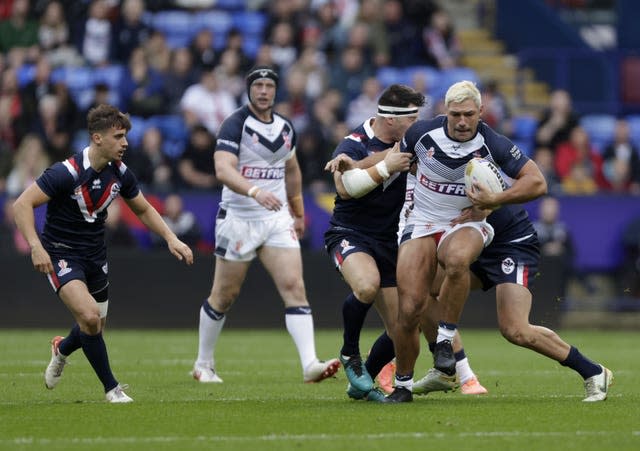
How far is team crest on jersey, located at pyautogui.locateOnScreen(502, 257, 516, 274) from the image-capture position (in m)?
10.1

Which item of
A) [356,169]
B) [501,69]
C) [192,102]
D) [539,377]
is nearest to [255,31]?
[192,102]

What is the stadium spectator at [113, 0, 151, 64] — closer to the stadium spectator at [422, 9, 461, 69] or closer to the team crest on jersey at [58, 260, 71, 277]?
the stadium spectator at [422, 9, 461, 69]

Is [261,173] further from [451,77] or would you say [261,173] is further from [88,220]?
[451,77]

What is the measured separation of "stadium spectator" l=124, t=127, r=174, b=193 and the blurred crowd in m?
0.02

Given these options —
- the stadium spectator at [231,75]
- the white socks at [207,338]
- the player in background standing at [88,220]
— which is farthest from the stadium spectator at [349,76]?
the player in background standing at [88,220]

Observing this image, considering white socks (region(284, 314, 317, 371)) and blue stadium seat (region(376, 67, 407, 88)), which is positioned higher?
blue stadium seat (region(376, 67, 407, 88))

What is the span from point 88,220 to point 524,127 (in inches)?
508

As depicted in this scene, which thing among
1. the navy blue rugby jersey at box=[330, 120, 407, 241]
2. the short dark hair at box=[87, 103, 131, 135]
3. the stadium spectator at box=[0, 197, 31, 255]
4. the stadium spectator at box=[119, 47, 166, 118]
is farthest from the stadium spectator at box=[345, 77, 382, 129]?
the short dark hair at box=[87, 103, 131, 135]

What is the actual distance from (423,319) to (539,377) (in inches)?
80.5

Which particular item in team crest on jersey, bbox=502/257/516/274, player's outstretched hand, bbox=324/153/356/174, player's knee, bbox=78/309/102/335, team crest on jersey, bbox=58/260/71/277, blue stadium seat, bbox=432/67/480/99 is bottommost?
player's knee, bbox=78/309/102/335

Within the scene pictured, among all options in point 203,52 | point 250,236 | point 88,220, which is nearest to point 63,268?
point 88,220

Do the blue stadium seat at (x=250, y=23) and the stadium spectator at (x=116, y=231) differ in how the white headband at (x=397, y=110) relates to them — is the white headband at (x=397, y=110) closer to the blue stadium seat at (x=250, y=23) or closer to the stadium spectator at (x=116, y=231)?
the stadium spectator at (x=116, y=231)

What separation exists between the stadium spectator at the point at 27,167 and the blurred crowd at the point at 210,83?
2 centimetres

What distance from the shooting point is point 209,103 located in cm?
2042
